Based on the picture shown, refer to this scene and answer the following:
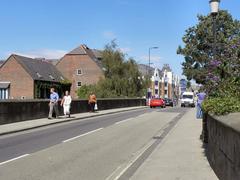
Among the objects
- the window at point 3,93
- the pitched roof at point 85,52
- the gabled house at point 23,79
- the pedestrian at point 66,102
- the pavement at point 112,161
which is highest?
the pitched roof at point 85,52

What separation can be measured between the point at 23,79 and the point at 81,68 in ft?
65.7

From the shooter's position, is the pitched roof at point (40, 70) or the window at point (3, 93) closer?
the pitched roof at point (40, 70)

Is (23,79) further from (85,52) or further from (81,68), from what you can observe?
(85,52)

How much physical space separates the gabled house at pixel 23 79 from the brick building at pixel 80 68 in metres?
11.5

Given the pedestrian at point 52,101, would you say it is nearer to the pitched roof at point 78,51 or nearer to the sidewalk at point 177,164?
the sidewalk at point 177,164

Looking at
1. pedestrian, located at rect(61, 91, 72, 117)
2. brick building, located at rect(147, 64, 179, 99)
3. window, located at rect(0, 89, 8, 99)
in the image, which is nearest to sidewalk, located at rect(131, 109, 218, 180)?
pedestrian, located at rect(61, 91, 72, 117)

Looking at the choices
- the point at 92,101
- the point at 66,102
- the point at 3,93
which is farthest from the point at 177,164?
the point at 3,93

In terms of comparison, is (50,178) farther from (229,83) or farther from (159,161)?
(229,83)

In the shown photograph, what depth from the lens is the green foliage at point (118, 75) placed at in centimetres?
6994

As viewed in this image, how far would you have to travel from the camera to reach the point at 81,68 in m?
99.7

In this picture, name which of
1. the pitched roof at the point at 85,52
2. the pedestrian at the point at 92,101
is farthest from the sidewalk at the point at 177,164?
the pitched roof at the point at 85,52

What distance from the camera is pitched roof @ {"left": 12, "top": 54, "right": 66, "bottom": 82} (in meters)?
83.0

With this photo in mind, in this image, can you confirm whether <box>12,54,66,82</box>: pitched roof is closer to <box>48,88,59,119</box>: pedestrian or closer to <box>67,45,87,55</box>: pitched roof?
<box>67,45,87,55</box>: pitched roof

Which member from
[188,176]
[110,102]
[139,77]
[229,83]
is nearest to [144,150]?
[229,83]
